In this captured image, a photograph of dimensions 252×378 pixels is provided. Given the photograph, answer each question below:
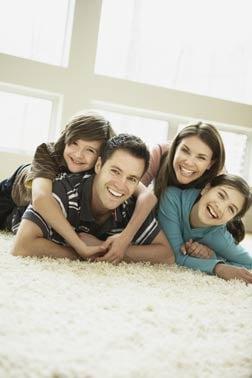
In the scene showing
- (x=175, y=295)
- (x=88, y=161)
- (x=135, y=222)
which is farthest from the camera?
(x=88, y=161)

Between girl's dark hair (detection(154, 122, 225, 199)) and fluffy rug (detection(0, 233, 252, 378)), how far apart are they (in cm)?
55

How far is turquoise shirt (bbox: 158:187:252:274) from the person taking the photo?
1.50 meters

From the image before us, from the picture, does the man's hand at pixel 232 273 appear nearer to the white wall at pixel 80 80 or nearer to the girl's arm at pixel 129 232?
the girl's arm at pixel 129 232

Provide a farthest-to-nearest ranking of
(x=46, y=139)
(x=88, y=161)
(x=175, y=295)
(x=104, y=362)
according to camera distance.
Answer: (x=46, y=139) < (x=88, y=161) < (x=175, y=295) < (x=104, y=362)

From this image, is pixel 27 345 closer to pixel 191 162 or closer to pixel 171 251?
pixel 171 251

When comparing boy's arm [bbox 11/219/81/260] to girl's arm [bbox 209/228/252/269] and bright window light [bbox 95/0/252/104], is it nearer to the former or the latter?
girl's arm [bbox 209/228/252/269]

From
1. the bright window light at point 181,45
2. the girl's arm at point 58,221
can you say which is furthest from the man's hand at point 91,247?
the bright window light at point 181,45

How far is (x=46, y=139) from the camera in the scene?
3314 millimetres

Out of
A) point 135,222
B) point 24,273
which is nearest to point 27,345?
point 24,273

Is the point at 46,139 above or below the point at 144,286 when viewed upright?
above

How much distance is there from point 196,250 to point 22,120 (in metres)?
2.24

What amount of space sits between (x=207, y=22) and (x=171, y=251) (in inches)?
111

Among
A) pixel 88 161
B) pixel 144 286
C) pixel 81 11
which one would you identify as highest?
pixel 81 11

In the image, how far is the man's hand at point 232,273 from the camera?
4.19ft
